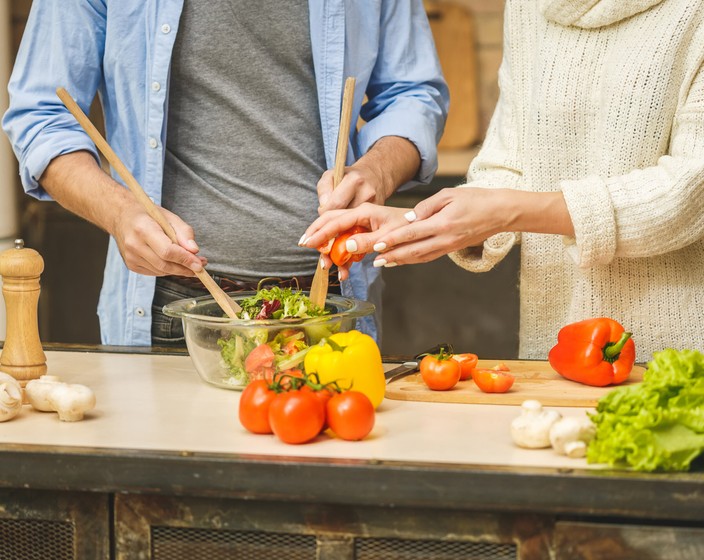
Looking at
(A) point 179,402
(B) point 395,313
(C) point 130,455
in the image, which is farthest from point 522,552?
(B) point 395,313

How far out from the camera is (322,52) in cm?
247

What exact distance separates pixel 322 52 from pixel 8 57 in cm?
254

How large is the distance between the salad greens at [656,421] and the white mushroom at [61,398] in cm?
85

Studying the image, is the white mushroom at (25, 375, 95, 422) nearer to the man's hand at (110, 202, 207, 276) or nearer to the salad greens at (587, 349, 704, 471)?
the man's hand at (110, 202, 207, 276)

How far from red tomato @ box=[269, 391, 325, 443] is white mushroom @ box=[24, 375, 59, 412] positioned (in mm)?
441

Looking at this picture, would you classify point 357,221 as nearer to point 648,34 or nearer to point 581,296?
point 581,296

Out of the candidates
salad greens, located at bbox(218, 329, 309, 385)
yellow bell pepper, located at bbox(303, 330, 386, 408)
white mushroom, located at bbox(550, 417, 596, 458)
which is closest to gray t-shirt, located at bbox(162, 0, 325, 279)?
salad greens, located at bbox(218, 329, 309, 385)

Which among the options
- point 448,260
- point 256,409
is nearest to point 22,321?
point 256,409

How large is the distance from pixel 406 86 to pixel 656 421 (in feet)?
4.73

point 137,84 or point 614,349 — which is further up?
point 137,84

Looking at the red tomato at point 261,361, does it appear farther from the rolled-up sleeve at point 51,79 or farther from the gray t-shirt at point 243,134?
the rolled-up sleeve at point 51,79

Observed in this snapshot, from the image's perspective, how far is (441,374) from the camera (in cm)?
191

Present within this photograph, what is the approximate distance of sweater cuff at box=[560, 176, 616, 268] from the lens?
2035 mm

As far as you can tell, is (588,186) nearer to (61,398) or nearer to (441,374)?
(441,374)
